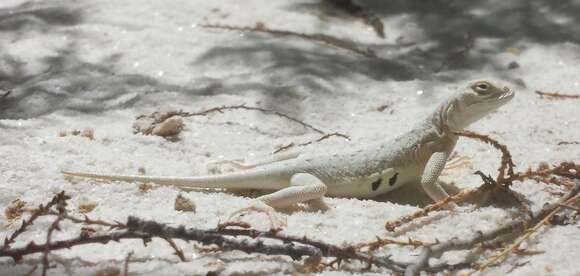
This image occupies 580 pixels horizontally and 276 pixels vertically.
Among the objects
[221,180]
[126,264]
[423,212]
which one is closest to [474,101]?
[423,212]

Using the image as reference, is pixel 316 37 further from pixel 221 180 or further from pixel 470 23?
pixel 221 180

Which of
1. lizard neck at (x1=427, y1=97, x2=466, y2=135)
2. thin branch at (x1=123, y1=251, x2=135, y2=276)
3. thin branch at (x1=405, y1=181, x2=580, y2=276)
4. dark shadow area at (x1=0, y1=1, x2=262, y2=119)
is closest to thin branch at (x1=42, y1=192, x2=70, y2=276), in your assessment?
thin branch at (x1=123, y1=251, x2=135, y2=276)

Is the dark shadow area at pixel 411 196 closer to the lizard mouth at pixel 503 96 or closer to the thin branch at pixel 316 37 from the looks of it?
the lizard mouth at pixel 503 96

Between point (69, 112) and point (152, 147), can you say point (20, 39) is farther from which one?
point (152, 147)

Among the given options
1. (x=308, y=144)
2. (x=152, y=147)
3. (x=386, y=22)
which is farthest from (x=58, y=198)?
(x=386, y=22)

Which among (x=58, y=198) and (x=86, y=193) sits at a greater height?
(x=58, y=198)
